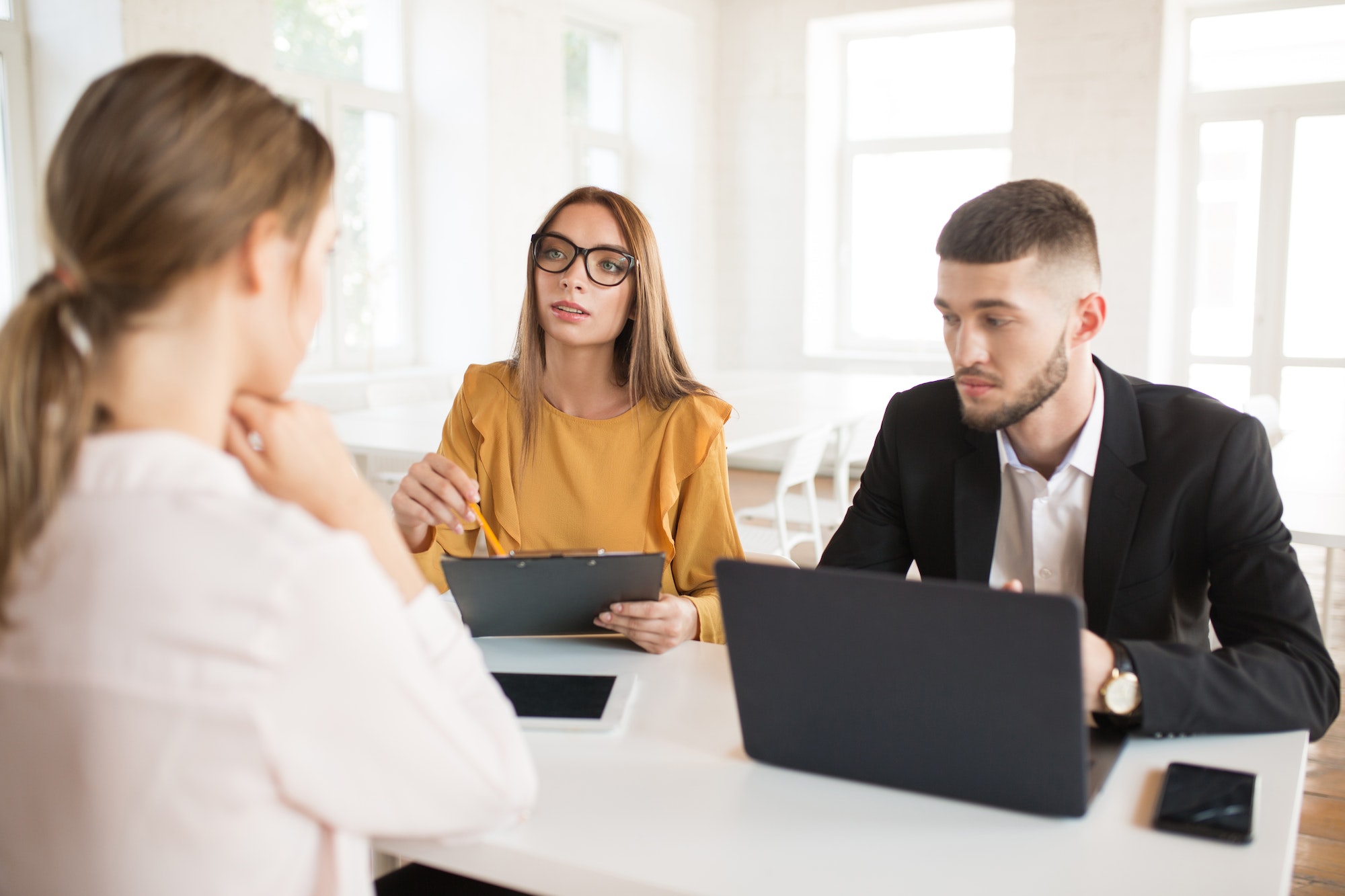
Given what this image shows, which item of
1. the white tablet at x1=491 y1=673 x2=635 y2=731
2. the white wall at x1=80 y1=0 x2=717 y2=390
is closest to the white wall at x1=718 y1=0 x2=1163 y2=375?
the white wall at x1=80 y1=0 x2=717 y2=390

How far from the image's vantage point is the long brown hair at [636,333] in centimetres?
197

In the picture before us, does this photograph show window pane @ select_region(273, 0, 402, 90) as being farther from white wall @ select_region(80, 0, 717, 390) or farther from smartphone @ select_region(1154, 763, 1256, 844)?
smartphone @ select_region(1154, 763, 1256, 844)

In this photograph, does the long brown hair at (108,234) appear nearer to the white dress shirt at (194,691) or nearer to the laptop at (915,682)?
the white dress shirt at (194,691)

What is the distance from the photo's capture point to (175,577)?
0.69 meters

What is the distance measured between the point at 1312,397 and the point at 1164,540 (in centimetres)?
618

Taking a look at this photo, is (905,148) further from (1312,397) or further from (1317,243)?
(1312,397)

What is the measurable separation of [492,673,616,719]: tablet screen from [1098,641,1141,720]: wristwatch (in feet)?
1.77

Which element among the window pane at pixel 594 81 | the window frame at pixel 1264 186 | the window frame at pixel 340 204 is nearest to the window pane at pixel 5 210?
the window frame at pixel 340 204

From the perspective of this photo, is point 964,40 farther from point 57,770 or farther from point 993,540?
point 57,770

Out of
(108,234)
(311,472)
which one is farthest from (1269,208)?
(108,234)

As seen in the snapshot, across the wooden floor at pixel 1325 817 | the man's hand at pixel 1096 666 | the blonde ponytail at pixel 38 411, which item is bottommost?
the wooden floor at pixel 1325 817

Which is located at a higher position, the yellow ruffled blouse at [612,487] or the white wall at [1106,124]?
the white wall at [1106,124]

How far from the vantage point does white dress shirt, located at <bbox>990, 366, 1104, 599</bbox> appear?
1575mm

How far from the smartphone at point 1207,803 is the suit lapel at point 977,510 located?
1.76 feet
